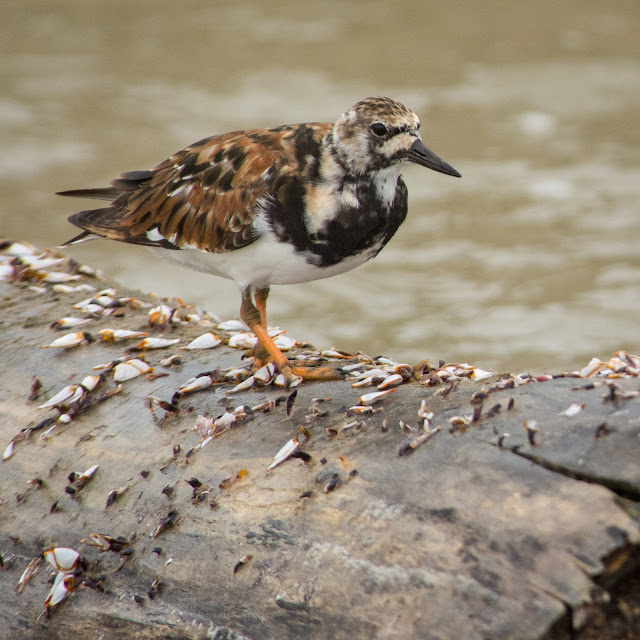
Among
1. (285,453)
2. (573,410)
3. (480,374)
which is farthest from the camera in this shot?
(480,374)

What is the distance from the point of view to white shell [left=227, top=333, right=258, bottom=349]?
3.56 metres

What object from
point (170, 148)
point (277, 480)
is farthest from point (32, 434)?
point (170, 148)

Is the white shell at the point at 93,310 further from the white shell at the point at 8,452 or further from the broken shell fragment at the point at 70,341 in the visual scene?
the white shell at the point at 8,452

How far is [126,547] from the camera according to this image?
2.71 m

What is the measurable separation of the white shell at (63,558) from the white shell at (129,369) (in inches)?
26.0

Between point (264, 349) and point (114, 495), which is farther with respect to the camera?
point (264, 349)

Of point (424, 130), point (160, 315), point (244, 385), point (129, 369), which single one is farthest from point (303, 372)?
point (424, 130)

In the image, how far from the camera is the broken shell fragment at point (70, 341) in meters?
3.47

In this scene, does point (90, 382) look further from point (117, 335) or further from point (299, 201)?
point (299, 201)

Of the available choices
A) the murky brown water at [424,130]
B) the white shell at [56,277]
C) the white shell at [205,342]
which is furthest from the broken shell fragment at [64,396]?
Result: the murky brown water at [424,130]

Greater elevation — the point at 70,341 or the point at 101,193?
the point at 101,193

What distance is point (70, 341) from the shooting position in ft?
11.4

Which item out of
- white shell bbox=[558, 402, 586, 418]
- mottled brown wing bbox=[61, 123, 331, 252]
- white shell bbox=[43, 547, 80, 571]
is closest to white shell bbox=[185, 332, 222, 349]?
mottled brown wing bbox=[61, 123, 331, 252]

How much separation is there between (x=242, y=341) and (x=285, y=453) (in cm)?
100
